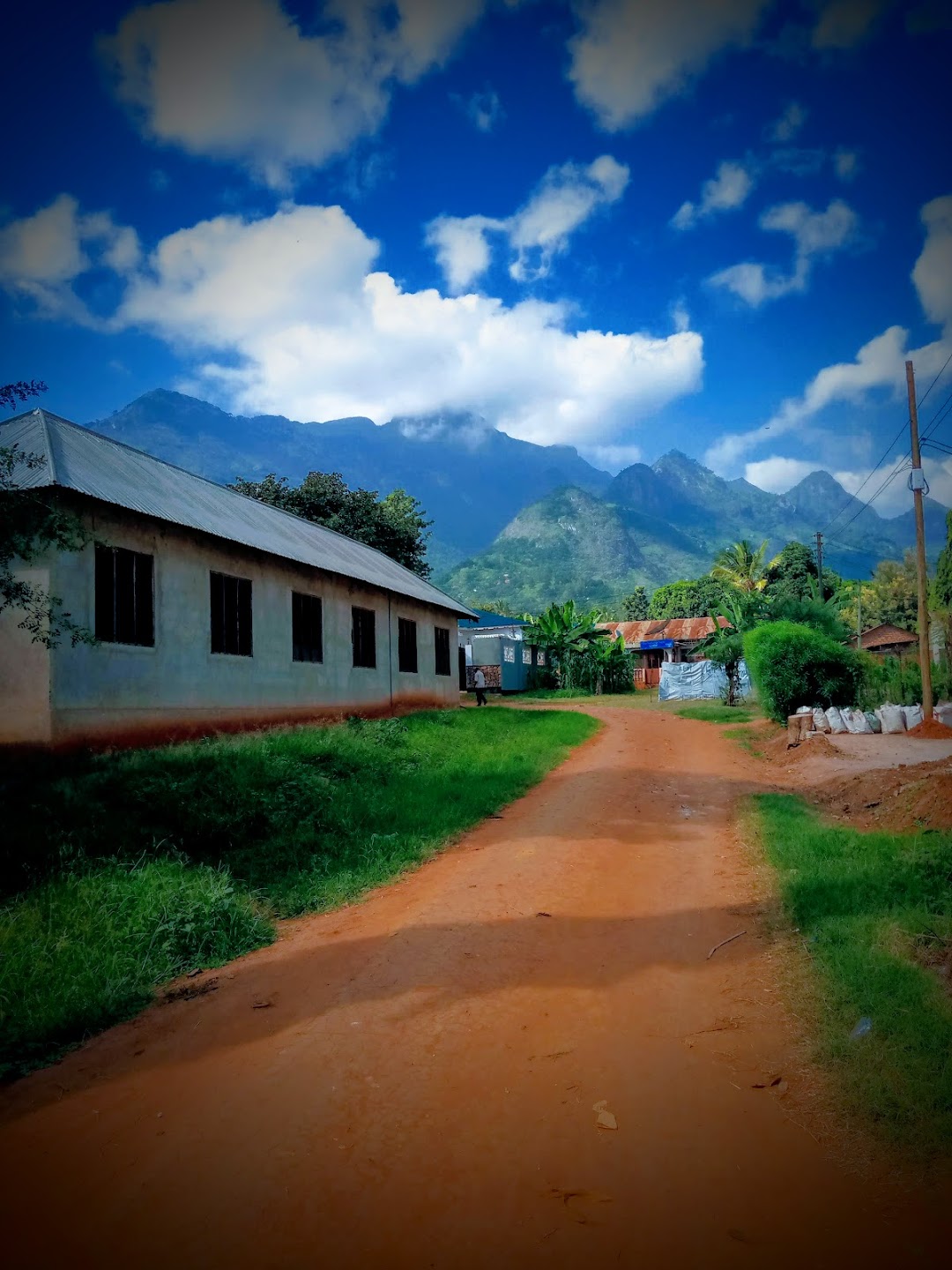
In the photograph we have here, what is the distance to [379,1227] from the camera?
266cm

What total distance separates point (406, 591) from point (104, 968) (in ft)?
50.6

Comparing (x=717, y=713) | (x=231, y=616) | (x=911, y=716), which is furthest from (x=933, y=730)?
(x=231, y=616)

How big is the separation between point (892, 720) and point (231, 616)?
48.6 feet

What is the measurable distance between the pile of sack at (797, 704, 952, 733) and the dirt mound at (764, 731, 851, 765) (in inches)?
45.5

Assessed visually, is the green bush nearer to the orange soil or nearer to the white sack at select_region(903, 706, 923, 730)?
the white sack at select_region(903, 706, 923, 730)

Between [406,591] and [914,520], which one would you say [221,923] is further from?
[914,520]

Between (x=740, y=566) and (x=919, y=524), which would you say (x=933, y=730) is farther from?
(x=740, y=566)

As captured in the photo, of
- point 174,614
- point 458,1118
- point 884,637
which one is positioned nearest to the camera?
point 458,1118

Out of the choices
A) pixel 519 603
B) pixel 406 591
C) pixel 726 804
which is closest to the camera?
pixel 726 804

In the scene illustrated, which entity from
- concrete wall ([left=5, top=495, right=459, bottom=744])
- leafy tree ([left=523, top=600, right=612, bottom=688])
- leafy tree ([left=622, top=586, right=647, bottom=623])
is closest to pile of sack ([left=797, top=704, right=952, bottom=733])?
concrete wall ([left=5, top=495, right=459, bottom=744])

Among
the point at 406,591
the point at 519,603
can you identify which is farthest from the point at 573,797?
the point at 519,603

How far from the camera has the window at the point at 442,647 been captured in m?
23.0

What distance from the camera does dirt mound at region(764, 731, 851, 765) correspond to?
13.7m

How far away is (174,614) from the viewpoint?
475 inches
